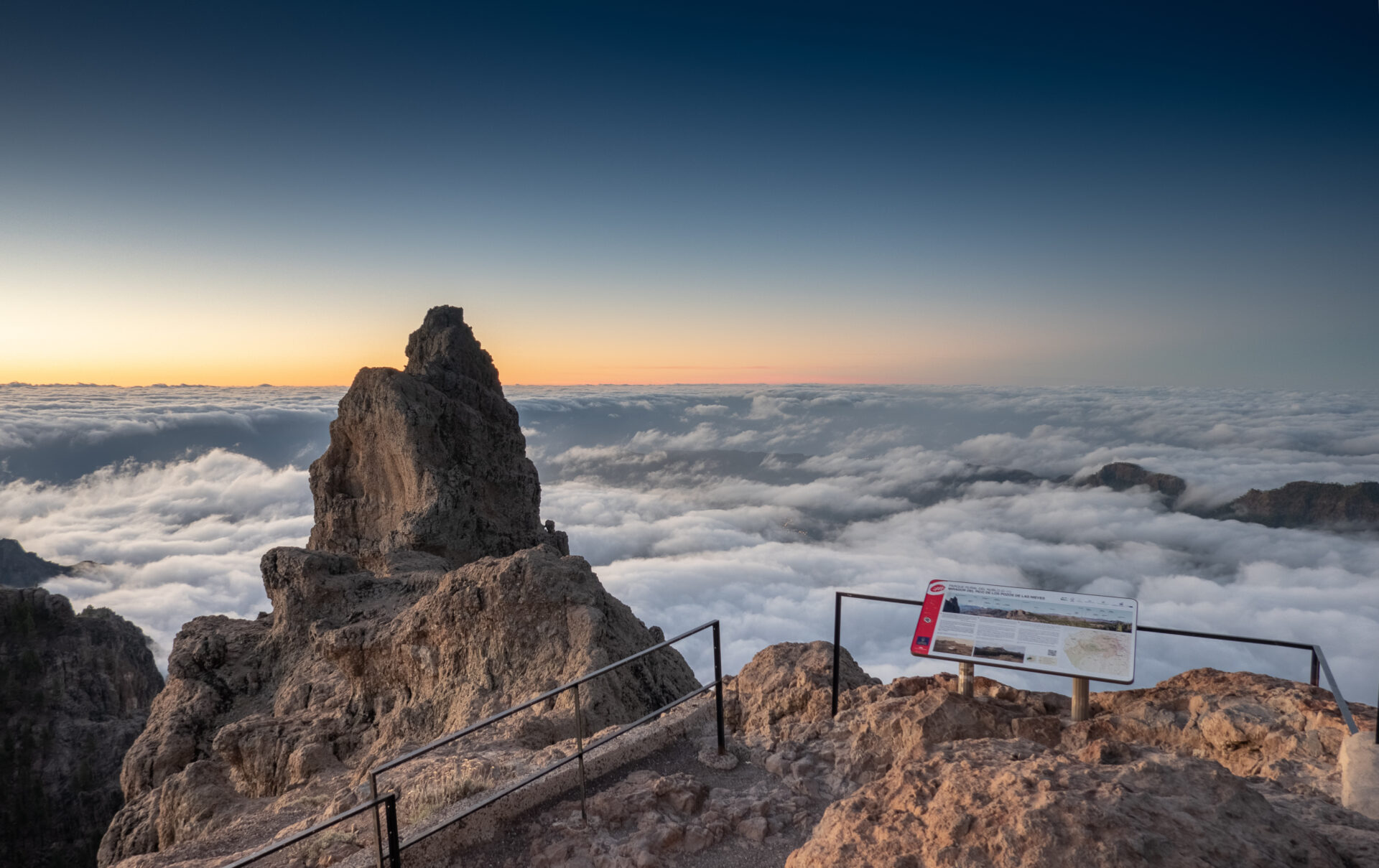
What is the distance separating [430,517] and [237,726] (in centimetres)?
779

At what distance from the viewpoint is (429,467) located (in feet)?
59.5

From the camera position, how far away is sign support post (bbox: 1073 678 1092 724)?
585 cm

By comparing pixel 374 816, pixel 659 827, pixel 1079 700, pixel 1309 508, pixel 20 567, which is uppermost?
pixel 374 816

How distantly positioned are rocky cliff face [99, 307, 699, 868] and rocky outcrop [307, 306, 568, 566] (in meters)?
2.19

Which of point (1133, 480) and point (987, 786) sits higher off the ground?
point (987, 786)

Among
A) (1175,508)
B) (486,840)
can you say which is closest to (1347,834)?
(486,840)

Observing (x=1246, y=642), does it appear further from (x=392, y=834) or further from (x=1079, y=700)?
(x=392, y=834)

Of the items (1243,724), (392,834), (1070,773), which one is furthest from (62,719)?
(1243,724)

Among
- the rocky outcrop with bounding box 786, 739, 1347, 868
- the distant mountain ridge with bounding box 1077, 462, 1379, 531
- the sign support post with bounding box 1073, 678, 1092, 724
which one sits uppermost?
the rocky outcrop with bounding box 786, 739, 1347, 868

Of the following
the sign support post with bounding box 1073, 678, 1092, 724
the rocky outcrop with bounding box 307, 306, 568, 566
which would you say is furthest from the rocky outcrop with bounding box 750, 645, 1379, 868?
the rocky outcrop with bounding box 307, 306, 568, 566

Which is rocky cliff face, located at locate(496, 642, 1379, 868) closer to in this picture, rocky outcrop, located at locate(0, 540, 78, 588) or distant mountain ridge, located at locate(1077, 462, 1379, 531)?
distant mountain ridge, located at locate(1077, 462, 1379, 531)

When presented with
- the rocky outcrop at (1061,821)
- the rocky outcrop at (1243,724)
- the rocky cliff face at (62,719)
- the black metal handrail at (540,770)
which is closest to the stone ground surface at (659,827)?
the black metal handrail at (540,770)

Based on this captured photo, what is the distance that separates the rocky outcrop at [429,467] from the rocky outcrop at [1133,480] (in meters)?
130

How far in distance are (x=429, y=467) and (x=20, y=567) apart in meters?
118
